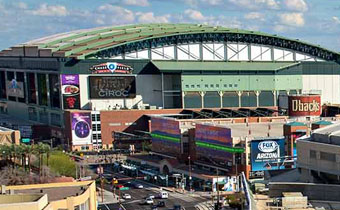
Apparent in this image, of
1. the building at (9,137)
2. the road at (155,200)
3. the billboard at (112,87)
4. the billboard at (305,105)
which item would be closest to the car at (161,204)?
the road at (155,200)

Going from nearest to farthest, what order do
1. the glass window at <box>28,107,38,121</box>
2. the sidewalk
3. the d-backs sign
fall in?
the sidewalk
the d-backs sign
the glass window at <box>28,107,38,121</box>

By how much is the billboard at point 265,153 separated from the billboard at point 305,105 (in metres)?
26.6

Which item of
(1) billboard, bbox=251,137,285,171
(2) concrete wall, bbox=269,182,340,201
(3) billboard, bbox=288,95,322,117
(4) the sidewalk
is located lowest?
(4) the sidewalk

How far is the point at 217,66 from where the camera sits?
16438 centimetres

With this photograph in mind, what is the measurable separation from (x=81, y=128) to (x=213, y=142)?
49711 millimetres

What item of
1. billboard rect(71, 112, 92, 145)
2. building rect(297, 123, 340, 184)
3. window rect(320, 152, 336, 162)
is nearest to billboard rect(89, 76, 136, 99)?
billboard rect(71, 112, 92, 145)

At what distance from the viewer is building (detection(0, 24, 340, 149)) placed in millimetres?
152250

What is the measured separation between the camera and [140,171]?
4584 inches

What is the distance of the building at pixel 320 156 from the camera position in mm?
62531

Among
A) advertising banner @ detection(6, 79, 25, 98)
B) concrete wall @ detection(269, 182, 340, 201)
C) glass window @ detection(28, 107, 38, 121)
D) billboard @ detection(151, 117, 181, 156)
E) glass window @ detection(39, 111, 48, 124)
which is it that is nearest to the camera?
concrete wall @ detection(269, 182, 340, 201)

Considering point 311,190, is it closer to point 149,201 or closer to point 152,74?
point 149,201

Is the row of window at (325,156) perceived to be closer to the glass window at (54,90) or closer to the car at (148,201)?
the car at (148,201)

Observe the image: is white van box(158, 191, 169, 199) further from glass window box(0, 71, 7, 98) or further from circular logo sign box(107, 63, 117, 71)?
glass window box(0, 71, 7, 98)

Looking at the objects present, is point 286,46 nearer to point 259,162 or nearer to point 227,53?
point 227,53
